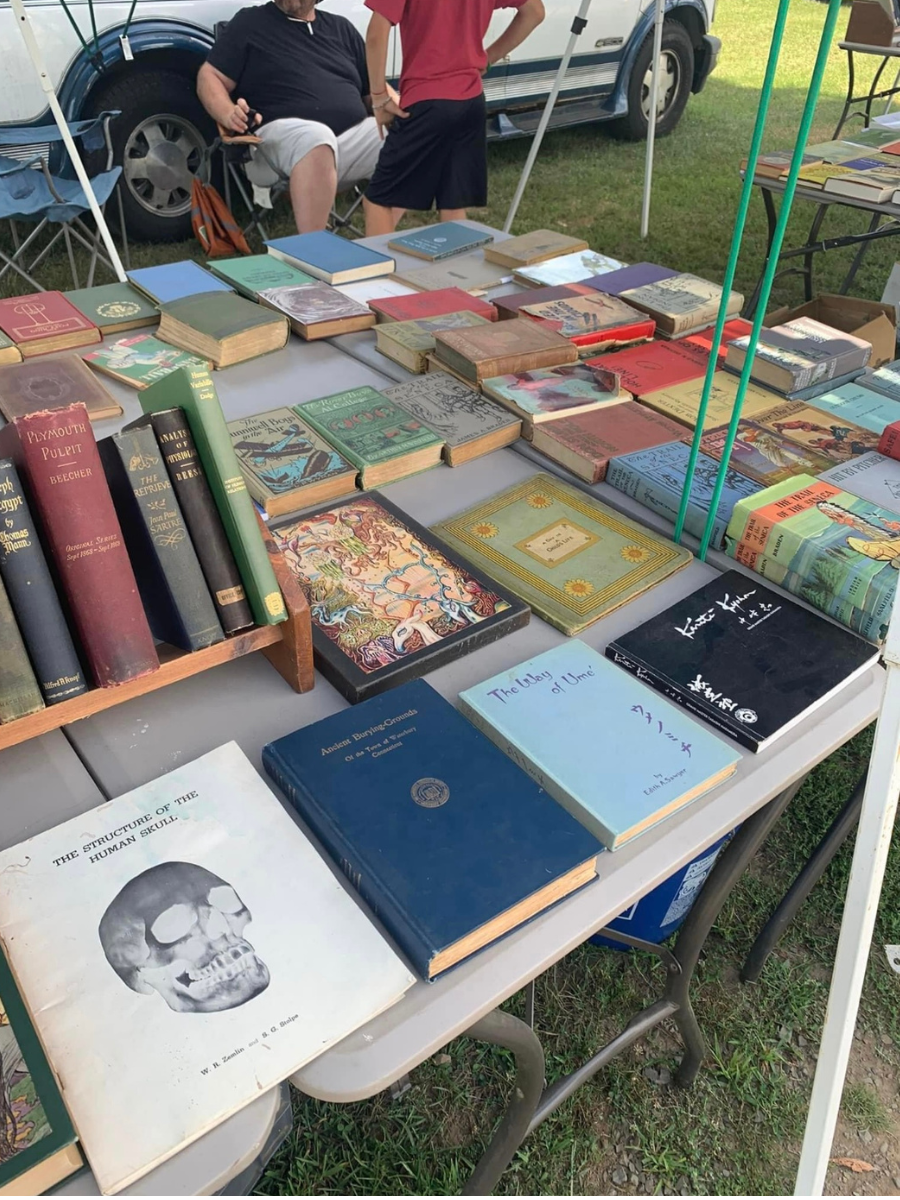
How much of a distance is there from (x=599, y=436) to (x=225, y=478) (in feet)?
2.74

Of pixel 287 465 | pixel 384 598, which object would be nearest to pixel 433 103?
pixel 287 465

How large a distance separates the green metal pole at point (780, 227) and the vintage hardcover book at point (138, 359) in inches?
40.1

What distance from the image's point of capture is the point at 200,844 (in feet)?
2.96

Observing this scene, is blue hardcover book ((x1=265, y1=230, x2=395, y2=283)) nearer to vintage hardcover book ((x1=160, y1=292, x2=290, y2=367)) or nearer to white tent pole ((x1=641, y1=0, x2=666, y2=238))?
vintage hardcover book ((x1=160, y1=292, x2=290, y2=367))

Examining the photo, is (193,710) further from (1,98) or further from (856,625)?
(1,98)

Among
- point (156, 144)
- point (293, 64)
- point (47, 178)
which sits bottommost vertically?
point (156, 144)

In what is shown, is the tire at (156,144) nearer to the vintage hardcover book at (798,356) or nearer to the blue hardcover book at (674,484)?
the vintage hardcover book at (798,356)

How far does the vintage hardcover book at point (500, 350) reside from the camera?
176cm

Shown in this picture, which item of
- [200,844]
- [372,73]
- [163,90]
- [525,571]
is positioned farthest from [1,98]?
[200,844]

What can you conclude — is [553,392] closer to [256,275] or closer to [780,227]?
[780,227]

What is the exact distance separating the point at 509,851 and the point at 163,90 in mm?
4314

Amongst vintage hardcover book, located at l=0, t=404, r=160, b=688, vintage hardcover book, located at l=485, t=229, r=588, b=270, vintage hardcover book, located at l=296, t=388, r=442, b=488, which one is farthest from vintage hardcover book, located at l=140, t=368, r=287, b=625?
vintage hardcover book, located at l=485, t=229, r=588, b=270

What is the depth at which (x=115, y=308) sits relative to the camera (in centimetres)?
201

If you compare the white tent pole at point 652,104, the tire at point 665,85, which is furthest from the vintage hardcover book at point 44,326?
the tire at point 665,85
